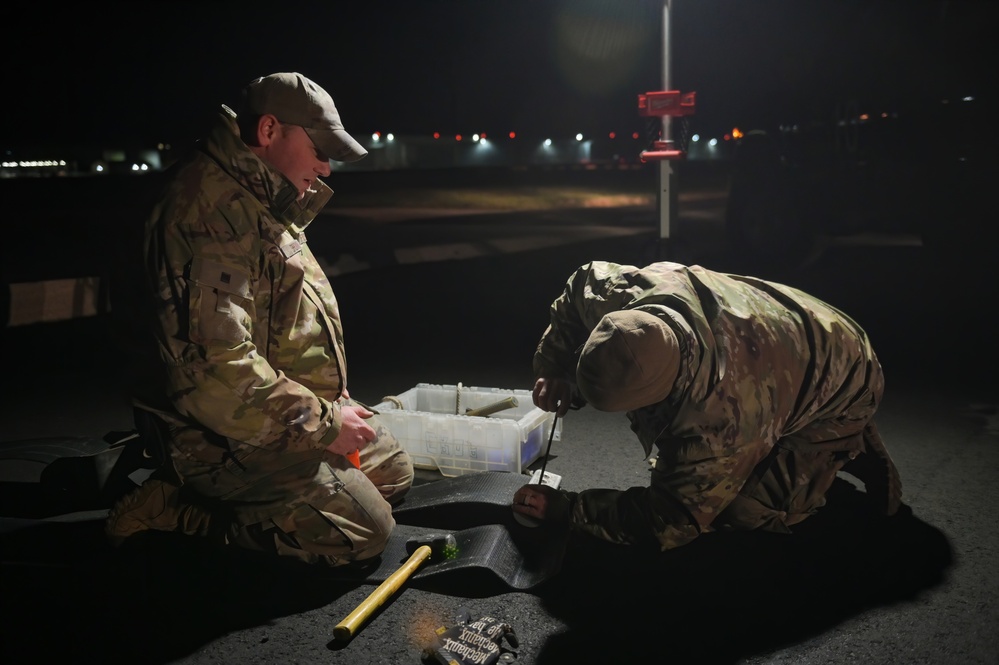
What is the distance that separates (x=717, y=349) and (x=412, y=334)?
14.5 ft

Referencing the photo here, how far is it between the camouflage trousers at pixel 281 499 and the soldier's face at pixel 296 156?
933 millimetres

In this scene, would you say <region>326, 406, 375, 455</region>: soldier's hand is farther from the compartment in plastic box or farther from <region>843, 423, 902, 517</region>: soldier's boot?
<region>843, 423, 902, 517</region>: soldier's boot

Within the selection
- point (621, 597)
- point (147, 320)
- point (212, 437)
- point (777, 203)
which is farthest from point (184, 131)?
point (777, 203)

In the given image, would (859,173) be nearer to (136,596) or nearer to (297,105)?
(297,105)

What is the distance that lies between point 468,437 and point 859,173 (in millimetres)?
7591

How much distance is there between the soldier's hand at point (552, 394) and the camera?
10.8 ft

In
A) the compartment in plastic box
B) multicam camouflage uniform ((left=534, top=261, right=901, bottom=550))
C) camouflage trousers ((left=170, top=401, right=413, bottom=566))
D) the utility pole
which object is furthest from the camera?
the utility pole

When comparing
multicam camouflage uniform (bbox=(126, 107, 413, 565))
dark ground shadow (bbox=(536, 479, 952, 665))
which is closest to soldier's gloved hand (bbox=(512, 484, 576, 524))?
dark ground shadow (bbox=(536, 479, 952, 665))

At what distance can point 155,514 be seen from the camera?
301 centimetres

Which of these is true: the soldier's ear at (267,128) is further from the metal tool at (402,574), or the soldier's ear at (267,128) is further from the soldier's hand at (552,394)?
the metal tool at (402,574)

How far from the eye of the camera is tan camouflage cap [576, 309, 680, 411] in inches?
98.1

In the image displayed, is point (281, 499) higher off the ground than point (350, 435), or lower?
lower

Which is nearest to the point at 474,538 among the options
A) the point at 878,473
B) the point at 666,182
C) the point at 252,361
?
the point at 252,361

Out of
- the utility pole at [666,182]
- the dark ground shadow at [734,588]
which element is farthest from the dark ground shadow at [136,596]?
the utility pole at [666,182]
